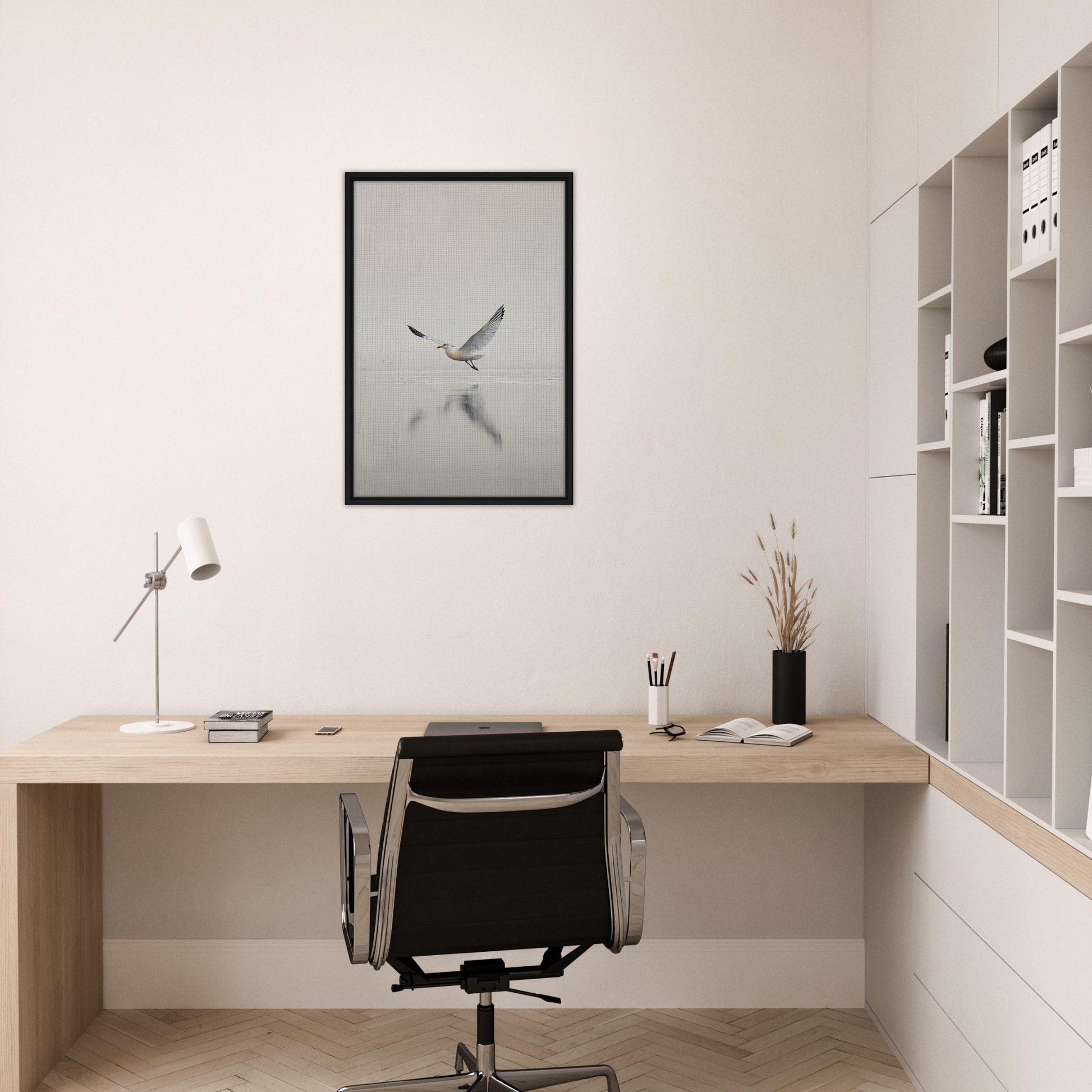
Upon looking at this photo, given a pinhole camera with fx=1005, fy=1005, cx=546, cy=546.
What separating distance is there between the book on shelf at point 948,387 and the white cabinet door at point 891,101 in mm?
467

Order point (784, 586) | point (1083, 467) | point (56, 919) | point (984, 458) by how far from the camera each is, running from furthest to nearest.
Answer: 1. point (784, 586)
2. point (56, 919)
3. point (984, 458)
4. point (1083, 467)

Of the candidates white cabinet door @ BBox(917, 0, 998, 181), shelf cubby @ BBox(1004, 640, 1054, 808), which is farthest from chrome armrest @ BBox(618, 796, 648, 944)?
white cabinet door @ BBox(917, 0, 998, 181)

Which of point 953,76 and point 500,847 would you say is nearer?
point 500,847

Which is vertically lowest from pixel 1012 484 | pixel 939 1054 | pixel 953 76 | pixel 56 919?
pixel 939 1054

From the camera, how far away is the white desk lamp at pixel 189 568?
2.57 meters

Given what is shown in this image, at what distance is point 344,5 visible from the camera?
289cm

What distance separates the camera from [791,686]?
2711 millimetres

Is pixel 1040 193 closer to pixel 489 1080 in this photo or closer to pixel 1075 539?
pixel 1075 539

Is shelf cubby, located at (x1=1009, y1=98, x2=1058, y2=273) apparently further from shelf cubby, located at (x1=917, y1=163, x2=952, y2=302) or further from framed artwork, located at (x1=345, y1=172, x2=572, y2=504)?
framed artwork, located at (x1=345, y1=172, x2=572, y2=504)

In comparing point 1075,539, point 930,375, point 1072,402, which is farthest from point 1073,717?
point 930,375

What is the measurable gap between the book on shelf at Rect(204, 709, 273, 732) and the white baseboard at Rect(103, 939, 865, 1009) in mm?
769

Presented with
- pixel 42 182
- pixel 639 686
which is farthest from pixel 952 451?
pixel 42 182

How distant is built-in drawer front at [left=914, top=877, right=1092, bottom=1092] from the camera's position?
5.64 ft

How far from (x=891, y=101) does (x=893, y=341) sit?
645mm
